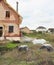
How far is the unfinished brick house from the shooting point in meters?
51.8

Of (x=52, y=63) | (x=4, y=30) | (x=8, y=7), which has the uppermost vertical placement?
(x=8, y=7)

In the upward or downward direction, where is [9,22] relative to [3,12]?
downward

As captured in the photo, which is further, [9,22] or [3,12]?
[9,22]

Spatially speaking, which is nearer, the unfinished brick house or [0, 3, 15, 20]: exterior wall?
[0, 3, 15, 20]: exterior wall

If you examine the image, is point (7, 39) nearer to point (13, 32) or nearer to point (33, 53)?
point (13, 32)

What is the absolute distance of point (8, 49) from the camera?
35094 millimetres

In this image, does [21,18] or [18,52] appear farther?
[21,18]

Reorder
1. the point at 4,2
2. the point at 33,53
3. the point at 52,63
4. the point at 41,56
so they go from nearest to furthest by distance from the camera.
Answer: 1. the point at 52,63
2. the point at 41,56
3. the point at 33,53
4. the point at 4,2

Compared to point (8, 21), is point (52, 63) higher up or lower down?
lower down

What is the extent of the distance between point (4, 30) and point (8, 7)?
3.78 meters

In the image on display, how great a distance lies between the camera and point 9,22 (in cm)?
5238

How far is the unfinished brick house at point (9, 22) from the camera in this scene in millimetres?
51812

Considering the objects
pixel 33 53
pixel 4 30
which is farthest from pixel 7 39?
pixel 33 53

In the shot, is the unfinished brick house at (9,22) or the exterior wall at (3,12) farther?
the unfinished brick house at (9,22)
